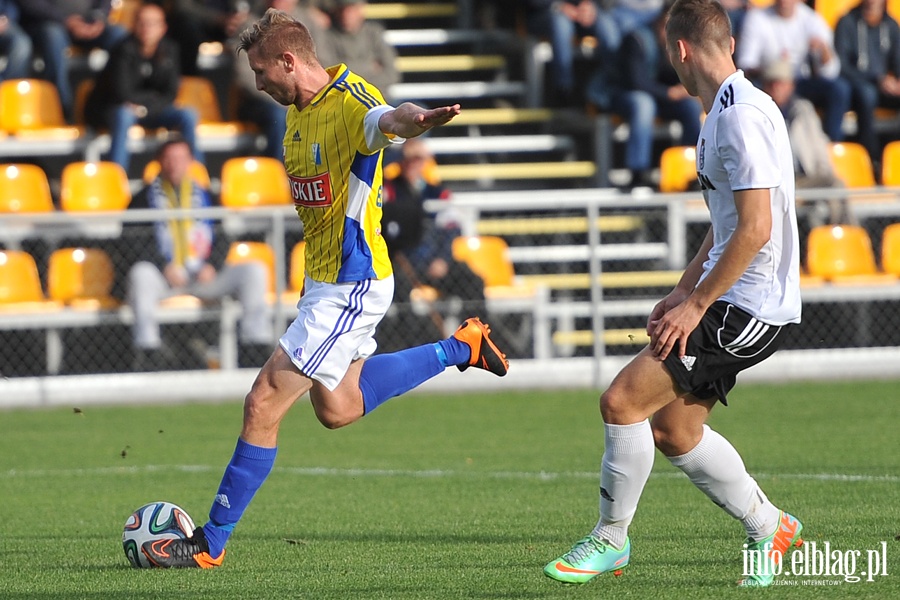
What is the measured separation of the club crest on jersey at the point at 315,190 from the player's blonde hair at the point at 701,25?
162cm

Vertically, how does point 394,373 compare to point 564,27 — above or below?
below

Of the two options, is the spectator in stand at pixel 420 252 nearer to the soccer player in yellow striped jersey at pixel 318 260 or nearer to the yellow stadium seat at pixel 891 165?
the yellow stadium seat at pixel 891 165

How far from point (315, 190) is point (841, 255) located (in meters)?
8.44

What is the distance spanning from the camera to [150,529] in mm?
5949

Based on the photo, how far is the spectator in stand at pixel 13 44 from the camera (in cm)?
1455

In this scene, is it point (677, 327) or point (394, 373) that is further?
point (394, 373)

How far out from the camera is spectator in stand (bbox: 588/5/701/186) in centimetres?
1530

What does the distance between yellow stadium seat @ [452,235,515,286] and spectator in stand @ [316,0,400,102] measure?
7.88ft

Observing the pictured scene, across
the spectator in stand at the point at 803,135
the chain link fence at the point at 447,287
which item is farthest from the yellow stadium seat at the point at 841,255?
the spectator in stand at the point at 803,135

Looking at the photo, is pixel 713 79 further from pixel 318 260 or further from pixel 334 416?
pixel 334 416

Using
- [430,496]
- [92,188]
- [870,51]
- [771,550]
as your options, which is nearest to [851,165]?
[870,51]

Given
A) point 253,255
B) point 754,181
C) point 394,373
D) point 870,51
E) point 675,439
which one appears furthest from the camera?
point 870,51

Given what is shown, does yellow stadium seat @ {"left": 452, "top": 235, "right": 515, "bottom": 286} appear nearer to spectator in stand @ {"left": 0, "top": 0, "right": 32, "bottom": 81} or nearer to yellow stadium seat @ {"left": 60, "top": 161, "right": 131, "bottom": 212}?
yellow stadium seat @ {"left": 60, "top": 161, "right": 131, "bottom": 212}

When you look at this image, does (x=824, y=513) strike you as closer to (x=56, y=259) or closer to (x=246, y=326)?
(x=246, y=326)
